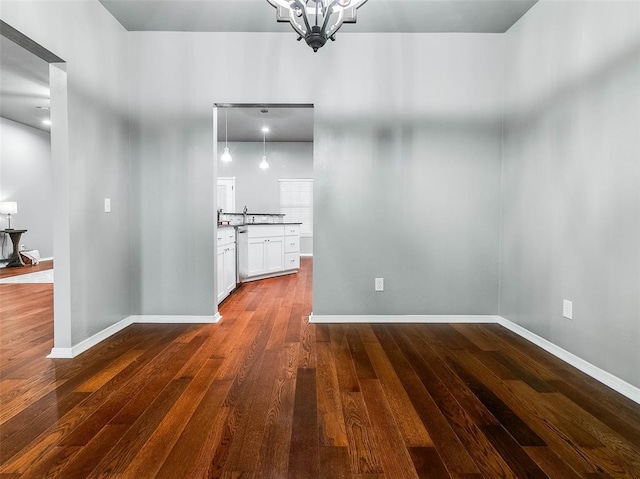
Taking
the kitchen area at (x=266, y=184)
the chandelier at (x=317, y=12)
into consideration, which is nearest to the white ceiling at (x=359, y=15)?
the chandelier at (x=317, y=12)

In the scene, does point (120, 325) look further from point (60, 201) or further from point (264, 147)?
point (264, 147)

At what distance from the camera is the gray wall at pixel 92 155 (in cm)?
227

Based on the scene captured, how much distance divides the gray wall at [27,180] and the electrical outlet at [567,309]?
8729 mm

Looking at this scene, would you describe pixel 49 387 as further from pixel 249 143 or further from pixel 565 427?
pixel 249 143

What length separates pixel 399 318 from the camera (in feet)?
10.3

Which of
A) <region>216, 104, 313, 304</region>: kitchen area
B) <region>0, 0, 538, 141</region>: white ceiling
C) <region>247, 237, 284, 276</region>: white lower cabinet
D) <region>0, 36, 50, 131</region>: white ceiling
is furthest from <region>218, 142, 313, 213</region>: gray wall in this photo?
<region>0, 0, 538, 141</region>: white ceiling

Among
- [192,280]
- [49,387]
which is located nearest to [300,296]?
[192,280]

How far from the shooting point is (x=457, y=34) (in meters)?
3.04

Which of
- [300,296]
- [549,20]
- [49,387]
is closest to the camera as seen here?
[49,387]

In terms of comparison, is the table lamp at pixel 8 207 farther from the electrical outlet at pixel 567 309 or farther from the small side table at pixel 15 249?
the electrical outlet at pixel 567 309

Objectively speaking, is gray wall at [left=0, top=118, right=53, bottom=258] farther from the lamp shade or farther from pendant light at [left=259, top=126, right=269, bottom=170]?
pendant light at [left=259, top=126, right=269, bottom=170]

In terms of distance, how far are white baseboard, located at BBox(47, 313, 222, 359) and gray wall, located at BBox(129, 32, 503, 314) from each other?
0.08 meters

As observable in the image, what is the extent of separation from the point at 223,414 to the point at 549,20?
339cm

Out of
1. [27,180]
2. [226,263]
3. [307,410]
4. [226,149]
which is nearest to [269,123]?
[226,149]
